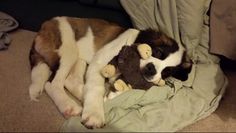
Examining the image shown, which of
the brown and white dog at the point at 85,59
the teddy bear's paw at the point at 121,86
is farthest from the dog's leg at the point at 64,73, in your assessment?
the teddy bear's paw at the point at 121,86

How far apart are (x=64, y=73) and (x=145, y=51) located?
480mm

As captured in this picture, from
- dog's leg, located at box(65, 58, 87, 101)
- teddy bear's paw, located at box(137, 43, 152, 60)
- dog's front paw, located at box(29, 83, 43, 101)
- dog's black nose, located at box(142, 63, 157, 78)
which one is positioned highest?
teddy bear's paw, located at box(137, 43, 152, 60)

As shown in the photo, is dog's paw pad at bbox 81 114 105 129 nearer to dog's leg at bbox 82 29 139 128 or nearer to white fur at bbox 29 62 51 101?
dog's leg at bbox 82 29 139 128

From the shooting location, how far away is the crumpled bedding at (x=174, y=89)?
1.69 m

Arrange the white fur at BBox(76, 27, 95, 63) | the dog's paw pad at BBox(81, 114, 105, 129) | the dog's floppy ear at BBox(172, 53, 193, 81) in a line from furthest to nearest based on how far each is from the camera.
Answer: the white fur at BBox(76, 27, 95, 63) → the dog's floppy ear at BBox(172, 53, 193, 81) → the dog's paw pad at BBox(81, 114, 105, 129)

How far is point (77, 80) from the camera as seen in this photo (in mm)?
2010

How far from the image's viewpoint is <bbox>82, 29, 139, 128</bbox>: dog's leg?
1.64 m

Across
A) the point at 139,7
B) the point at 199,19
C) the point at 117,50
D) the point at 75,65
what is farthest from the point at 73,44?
the point at 199,19

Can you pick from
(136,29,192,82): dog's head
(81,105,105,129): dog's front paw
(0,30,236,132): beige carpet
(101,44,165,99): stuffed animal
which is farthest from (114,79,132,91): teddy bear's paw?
(0,30,236,132): beige carpet

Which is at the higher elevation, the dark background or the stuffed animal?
the stuffed animal

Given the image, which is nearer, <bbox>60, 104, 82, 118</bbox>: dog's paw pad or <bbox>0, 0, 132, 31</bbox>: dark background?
<bbox>60, 104, 82, 118</bbox>: dog's paw pad

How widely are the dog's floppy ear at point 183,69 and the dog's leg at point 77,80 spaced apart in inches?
20.4

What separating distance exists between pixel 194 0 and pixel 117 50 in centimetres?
52

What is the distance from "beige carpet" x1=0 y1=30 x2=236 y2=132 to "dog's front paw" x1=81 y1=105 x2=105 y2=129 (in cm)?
15
